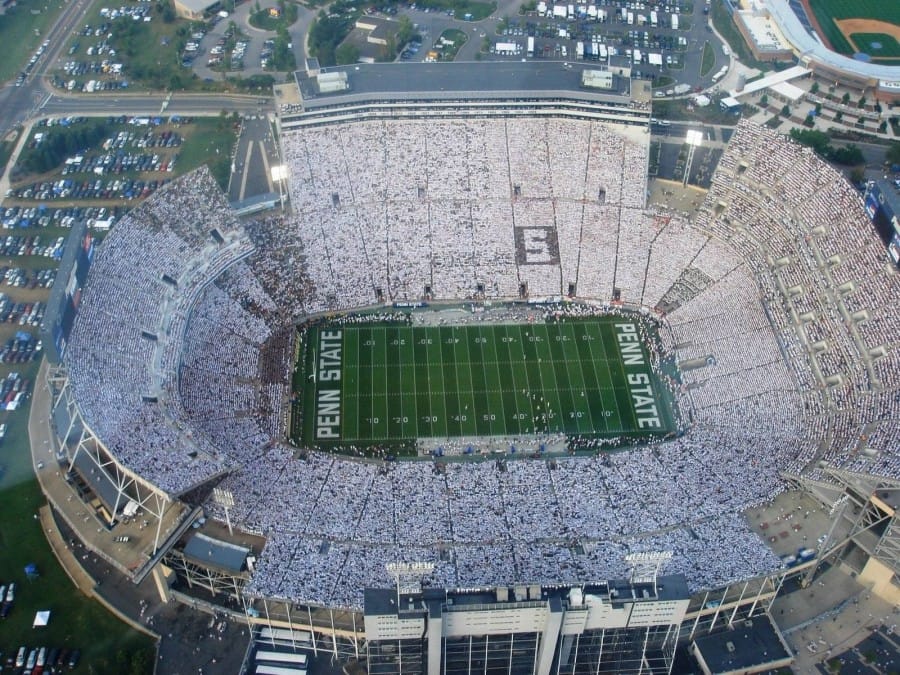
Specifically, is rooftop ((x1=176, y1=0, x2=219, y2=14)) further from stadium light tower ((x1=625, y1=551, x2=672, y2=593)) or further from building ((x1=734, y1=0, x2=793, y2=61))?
stadium light tower ((x1=625, y1=551, x2=672, y2=593))

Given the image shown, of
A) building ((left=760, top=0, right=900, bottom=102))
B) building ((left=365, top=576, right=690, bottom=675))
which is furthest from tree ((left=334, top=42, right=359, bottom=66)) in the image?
building ((left=365, top=576, right=690, bottom=675))

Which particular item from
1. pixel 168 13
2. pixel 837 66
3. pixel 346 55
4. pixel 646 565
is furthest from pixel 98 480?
pixel 837 66

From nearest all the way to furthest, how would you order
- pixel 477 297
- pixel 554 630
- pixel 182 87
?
pixel 554 630 < pixel 477 297 < pixel 182 87

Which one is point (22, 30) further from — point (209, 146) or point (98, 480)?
point (98, 480)

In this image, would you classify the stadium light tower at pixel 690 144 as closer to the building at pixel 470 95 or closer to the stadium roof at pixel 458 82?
the building at pixel 470 95

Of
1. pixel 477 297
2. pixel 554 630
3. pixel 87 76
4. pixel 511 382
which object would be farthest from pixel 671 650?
pixel 87 76

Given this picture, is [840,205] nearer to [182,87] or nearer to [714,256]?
[714,256]
